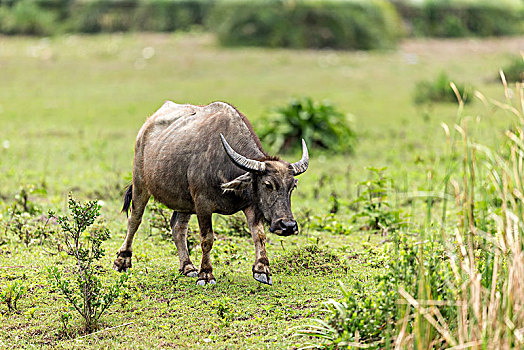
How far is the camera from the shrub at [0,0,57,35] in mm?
25750

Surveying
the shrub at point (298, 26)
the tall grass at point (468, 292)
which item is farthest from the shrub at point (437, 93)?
the tall grass at point (468, 292)

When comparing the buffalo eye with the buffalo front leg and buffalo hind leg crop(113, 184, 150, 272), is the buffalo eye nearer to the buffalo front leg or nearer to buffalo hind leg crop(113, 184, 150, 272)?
the buffalo front leg

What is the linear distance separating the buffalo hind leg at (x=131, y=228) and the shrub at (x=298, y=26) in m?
17.6

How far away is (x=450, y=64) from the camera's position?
23.3 metres

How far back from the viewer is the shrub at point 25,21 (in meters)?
25.8

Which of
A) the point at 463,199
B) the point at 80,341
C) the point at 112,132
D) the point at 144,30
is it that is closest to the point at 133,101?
the point at 112,132

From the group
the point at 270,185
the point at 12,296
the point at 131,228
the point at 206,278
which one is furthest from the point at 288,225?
the point at 12,296

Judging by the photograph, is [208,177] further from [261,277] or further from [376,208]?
[376,208]

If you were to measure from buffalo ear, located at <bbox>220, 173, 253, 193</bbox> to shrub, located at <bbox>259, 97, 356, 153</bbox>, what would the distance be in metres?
7.39

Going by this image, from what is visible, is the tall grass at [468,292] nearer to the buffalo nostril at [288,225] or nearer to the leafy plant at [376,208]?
the buffalo nostril at [288,225]

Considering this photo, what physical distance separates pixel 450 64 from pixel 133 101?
35.4 feet

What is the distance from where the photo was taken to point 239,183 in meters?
6.27

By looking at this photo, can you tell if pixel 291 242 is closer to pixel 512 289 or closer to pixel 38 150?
pixel 512 289

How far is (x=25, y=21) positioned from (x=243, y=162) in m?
22.1
